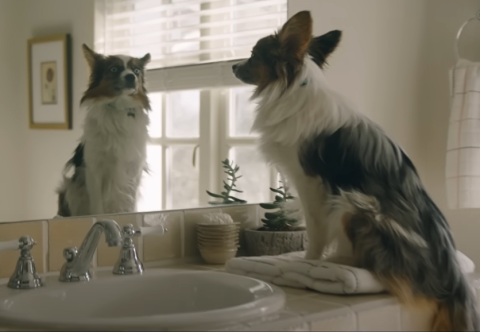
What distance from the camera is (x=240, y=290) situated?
4.90 feet

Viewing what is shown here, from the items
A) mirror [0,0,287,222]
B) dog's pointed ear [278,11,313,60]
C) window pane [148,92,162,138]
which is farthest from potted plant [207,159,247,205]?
dog's pointed ear [278,11,313,60]

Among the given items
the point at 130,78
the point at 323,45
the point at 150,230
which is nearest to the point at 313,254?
the point at 150,230

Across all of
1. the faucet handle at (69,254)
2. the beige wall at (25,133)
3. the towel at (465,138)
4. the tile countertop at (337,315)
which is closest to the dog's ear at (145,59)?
the beige wall at (25,133)

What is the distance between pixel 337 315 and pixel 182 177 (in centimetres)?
80

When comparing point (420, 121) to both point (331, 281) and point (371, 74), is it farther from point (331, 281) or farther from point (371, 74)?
point (331, 281)

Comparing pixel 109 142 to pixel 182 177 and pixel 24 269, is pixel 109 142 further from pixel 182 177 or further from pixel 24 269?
pixel 24 269

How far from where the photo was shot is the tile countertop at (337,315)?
1235 millimetres

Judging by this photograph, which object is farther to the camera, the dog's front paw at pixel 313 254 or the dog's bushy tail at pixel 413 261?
the dog's front paw at pixel 313 254

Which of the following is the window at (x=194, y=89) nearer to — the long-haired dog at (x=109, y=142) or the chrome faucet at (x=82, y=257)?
the long-haired dog at (x=109, y=142)

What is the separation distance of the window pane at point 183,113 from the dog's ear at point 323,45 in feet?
1.41

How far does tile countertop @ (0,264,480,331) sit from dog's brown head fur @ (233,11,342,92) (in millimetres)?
547

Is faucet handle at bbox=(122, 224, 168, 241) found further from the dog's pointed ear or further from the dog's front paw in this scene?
the dog's pointed ear

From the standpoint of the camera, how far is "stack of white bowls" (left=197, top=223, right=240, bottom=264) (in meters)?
1.86

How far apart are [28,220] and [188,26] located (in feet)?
2.50
